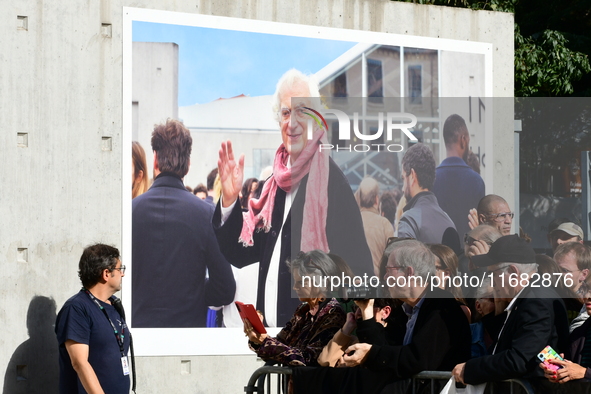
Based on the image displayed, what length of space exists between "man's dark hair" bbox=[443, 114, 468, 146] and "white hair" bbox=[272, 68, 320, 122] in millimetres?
1617

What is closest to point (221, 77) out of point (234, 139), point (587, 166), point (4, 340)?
point (234, 139)

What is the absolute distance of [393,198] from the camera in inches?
370

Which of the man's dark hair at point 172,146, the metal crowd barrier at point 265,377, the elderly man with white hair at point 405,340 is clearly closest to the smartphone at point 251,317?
the metal crowd barrier at point 265,377

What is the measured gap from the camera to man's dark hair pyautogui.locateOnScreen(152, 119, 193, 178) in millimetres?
8438

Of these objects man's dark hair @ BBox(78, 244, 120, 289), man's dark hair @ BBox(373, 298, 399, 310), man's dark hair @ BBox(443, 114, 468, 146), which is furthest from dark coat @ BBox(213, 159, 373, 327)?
man's dark hair @ BBox(373, 298, 399, 310)

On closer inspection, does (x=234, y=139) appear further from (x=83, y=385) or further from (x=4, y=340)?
(x=83, y=385)

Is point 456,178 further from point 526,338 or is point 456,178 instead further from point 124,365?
point 526,338

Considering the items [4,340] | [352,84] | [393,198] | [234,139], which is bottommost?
[4,340]

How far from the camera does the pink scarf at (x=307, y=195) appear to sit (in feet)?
29.2

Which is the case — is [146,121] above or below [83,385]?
above

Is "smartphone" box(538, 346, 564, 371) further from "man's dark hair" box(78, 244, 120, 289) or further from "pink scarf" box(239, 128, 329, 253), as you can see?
"pink scarf" box(239, 128, 329, 253)

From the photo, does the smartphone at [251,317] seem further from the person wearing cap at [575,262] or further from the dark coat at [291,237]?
the dark coat at [291,237]

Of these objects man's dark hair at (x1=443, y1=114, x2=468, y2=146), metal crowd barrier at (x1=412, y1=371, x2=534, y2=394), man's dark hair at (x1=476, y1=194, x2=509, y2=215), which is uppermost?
man's dark hair at (x1=443, y1=114, x2=468, y2=146)

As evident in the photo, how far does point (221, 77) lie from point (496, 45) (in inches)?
138
